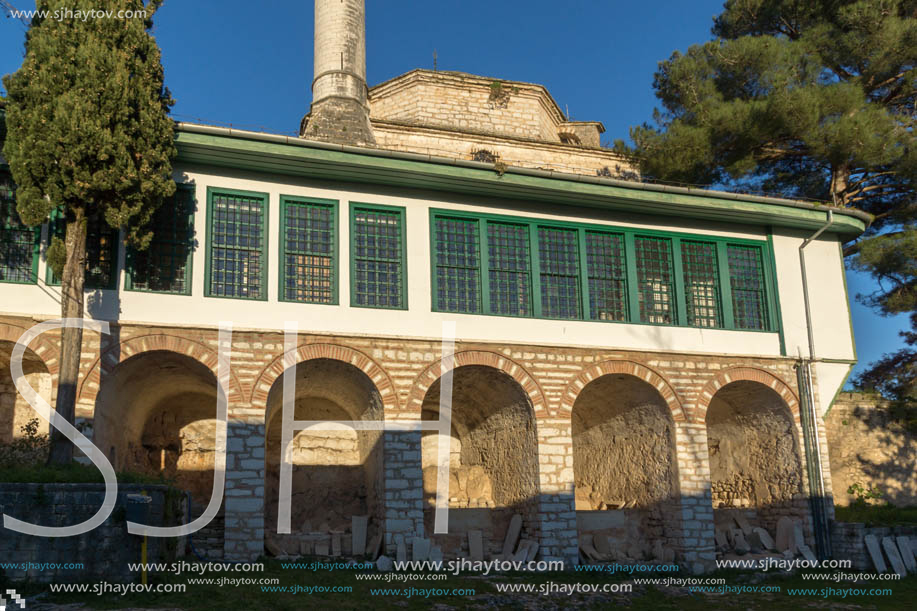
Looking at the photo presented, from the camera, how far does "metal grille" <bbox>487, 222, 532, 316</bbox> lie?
14680mm

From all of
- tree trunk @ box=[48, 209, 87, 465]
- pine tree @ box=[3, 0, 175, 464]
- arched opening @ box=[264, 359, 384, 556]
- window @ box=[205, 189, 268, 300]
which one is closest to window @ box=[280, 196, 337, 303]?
window @ box=[205, 189, 268, 300]

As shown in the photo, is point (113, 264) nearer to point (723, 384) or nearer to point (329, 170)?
point (329, 170)

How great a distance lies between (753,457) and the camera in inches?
663

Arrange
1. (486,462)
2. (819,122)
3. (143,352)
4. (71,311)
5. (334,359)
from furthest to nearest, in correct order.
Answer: (819,122) → (486,462) → (334,359) → (143,352) → (71,311)

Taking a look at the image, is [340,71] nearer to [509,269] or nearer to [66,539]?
[509,269]

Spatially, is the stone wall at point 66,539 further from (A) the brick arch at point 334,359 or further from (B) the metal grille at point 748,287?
(B) the metal grille at point 748,287

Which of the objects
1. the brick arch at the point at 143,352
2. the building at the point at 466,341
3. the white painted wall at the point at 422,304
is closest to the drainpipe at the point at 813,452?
the building at the point at 466,341

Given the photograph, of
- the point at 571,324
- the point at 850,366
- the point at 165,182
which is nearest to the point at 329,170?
the point at 165,182

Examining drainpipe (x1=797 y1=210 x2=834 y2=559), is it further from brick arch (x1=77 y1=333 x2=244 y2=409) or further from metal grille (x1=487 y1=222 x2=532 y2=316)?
brick arch (x1=77 y1=333 x2=244 y2=409)

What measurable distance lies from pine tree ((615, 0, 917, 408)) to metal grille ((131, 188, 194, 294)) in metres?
12.9

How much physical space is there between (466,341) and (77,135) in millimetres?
6666

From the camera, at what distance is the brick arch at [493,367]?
1372 cm

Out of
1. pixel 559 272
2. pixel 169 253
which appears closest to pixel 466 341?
pixel 559 272

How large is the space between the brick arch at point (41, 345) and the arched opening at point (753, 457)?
1181 centimetres
